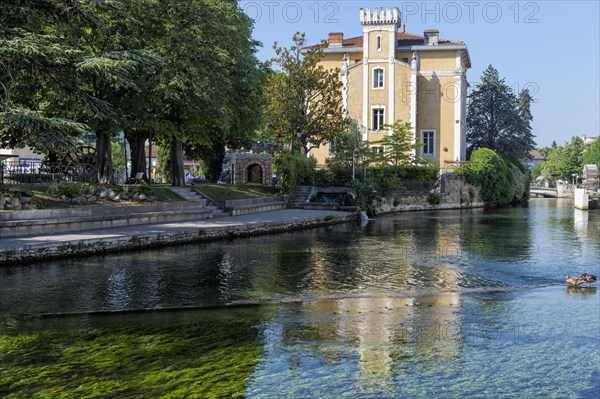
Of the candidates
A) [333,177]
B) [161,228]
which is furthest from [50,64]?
[333,177]

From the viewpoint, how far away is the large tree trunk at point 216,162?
4556 cm

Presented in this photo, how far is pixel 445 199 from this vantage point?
48719 mm

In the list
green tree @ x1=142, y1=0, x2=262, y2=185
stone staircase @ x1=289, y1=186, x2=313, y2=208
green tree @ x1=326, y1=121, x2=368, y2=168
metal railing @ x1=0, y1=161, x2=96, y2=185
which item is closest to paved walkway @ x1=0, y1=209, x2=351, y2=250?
stone staircase @ x1=289, y1=186, x2=313, y2=208

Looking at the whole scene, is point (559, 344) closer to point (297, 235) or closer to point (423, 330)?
point (423, 330)

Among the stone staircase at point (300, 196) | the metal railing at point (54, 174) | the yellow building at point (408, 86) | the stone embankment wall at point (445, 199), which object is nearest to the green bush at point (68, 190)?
the metal railing at point (54, 174)

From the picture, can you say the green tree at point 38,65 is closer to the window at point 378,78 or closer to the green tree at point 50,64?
the green tree at point 50,64

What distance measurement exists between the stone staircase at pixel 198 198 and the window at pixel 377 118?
84.3 feet

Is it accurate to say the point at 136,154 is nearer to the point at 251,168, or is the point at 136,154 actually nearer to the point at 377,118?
the point at 251,168

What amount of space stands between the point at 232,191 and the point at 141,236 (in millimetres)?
15033

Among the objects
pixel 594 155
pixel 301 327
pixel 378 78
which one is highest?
pixel 378 78

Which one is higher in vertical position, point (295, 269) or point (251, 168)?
point (251, 168)

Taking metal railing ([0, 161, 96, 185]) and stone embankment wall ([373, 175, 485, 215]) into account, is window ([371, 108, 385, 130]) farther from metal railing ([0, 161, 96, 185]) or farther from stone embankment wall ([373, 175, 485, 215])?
metal railing ([0, 161, 96, 185])

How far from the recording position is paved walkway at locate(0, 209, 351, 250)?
62.1 feet

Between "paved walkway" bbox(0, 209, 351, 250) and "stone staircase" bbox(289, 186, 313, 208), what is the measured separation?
4696mm
